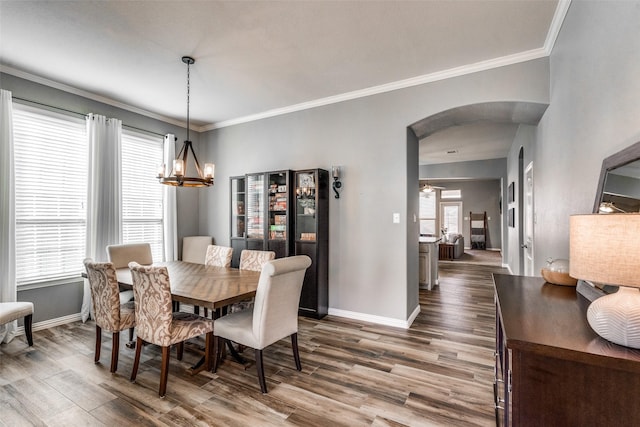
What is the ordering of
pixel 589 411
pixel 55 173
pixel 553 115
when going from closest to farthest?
pixel 589 411
pixel 553 115
pixel 55 173

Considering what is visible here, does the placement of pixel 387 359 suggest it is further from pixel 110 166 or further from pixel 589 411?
pixel 110 166

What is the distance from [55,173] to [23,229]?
A: 0.71m

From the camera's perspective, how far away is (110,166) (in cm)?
400

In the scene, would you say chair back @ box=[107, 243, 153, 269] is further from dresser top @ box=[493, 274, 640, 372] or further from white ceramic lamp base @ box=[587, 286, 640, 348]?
white ceramic lamp base @ box=[587, 286, 640, 348]

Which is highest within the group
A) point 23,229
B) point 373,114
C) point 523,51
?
point 523,51

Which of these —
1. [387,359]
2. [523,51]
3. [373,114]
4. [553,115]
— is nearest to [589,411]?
[387,359]

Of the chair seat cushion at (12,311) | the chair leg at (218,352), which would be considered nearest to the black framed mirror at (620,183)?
the chair leg at (218,352)

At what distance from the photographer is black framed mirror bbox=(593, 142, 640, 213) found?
49.4 inches

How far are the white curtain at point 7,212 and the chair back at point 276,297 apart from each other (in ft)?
9.54

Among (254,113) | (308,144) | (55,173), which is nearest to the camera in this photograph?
(55,173)

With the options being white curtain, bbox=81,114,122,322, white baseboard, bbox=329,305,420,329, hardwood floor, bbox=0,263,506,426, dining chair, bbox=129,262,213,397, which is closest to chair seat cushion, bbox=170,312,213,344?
dining chair, bbox=129,262,213,397

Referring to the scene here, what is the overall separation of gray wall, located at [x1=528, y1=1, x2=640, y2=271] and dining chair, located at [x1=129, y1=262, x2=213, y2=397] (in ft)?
9.09

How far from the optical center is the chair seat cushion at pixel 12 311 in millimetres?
2803

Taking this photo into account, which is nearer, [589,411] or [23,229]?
[589,411]
